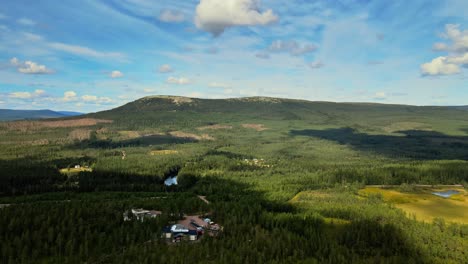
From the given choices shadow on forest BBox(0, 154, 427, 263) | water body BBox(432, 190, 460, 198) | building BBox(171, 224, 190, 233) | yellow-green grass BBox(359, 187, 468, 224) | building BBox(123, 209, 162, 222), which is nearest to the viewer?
shadow on forest BBox(0, 154, 427, 263)

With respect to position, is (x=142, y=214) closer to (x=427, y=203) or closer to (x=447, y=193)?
(x=427, y=203)

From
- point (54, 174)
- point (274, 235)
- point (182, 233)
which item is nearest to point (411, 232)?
point (274, 235)

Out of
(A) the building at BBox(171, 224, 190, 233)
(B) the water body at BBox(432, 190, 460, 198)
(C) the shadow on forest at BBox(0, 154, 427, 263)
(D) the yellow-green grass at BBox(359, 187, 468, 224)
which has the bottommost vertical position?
(B) the water body at BBox(432, 190, 460, 198)

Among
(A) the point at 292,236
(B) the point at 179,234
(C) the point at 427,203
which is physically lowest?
(C) the point at 427,203

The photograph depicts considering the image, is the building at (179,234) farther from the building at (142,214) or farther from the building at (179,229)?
the building at (142,214)

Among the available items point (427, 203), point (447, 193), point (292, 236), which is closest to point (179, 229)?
point (292, 236)

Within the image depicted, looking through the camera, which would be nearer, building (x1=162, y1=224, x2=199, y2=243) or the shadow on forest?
the shadow on forest

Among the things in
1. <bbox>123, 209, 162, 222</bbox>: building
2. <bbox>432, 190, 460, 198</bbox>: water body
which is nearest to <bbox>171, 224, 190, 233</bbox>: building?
<bbox>123, 209, 162, 222</bbox>: building

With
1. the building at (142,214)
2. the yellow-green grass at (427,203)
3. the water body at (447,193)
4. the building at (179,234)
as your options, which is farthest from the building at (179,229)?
the water body at (447,193)

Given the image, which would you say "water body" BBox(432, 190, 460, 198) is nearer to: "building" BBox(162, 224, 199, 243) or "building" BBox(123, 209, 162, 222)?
"building" BBox(162, 224, 199, 243)

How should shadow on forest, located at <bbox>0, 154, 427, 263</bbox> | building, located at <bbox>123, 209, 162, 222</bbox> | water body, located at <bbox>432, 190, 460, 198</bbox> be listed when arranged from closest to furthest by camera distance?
shadow on forest, located at <bbox>0, 154, 427, 263</bbox> → building, located at <bbox>123, 209, 162, 222</bbox> → water body, located at <bbox>432, 190, 460, 198</bbox>
